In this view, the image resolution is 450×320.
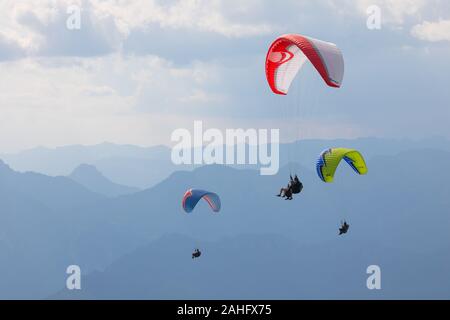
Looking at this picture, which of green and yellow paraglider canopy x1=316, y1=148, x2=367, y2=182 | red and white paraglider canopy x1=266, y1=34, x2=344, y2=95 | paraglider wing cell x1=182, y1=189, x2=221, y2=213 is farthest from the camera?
paraglider wing cell x1=182, y1=189, x2=221, y2=213

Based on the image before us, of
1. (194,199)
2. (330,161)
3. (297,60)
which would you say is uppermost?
(297,60)

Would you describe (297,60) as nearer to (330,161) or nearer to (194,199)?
(330,161)

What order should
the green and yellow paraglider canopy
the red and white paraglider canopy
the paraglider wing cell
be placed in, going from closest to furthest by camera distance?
the red and white paraglider canopy → the green and yellow paraglider canopy → the paraglider wing cell

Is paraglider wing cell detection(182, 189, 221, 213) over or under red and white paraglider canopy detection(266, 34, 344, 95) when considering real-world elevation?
under

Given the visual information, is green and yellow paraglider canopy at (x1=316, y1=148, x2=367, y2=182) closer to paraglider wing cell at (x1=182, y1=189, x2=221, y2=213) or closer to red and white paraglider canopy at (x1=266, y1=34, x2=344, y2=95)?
red and white paraglider canopy at (x1=266, y1=34, x2=344, y2=95)

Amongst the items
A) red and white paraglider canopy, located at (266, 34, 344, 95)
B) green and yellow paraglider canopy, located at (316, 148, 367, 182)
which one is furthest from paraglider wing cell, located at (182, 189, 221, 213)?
red and white paraglider canopy, located at (266, 34, 344, 95)

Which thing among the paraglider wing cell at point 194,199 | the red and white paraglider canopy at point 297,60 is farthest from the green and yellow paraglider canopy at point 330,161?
the paraglider wing cell at point 194,199

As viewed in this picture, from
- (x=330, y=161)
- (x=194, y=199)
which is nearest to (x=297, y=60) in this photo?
(x=330, y=161)

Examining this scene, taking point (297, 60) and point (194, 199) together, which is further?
point (194, 199)
